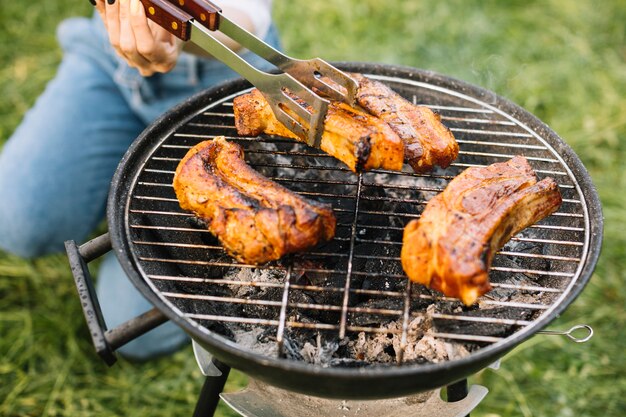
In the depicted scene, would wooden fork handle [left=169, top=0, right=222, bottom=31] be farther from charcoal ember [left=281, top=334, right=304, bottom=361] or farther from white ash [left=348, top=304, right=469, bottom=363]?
white ash [left=348, top=304, right=469, bottom=363]

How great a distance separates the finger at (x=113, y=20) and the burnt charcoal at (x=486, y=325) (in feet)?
5.81

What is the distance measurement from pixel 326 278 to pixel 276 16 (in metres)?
4.23

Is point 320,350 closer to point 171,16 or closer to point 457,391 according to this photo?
point 457,391

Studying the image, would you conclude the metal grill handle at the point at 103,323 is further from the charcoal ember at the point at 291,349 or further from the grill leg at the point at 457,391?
the grill leg at the point at 457,391

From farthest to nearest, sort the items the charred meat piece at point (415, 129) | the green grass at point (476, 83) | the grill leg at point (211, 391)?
the green grass at point (476, 83), the grill leg at point (211, 391), the charred meat piece at point (415, 129)

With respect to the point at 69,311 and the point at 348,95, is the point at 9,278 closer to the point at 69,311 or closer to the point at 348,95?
the point at 69,311

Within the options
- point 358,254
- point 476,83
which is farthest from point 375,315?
point 476,83

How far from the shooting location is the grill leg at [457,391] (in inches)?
93.8

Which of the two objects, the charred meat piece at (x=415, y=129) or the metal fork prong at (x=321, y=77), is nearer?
the metal fork prong at (x=321, y=77)

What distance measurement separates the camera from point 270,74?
87.7 inches

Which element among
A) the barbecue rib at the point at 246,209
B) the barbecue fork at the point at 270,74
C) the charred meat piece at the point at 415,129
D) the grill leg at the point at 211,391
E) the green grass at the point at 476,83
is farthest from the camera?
the green grass at the point at 476,83

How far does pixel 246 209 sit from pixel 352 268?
1.80 feet

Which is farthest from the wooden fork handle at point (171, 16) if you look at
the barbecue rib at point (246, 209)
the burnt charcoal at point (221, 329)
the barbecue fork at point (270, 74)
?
the burnt charcoal at point (221, 329)

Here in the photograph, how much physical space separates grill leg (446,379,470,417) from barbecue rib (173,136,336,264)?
0.80 meters
